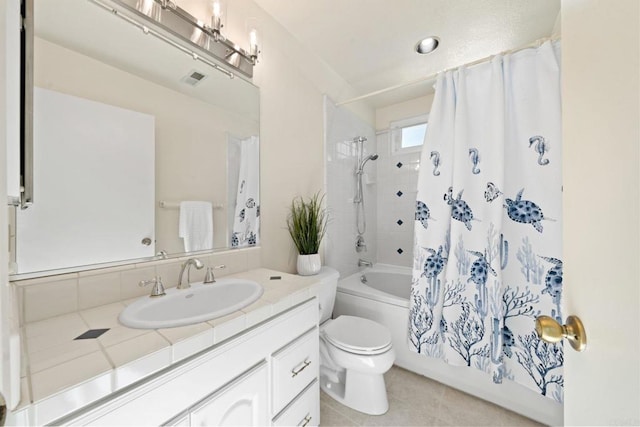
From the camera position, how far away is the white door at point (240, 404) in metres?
0.68

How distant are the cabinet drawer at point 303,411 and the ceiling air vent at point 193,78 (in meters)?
1.54

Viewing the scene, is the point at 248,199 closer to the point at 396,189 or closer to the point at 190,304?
the point at 190,304

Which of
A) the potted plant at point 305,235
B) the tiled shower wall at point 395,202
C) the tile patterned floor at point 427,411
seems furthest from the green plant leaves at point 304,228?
the tiled shower wall at point 395,202

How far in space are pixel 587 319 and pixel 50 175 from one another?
1.46 metres

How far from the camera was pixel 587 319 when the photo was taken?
1.38ft

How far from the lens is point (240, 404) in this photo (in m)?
0.78

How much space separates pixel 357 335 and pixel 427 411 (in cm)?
57

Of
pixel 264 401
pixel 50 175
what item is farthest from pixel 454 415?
pixel 50 175

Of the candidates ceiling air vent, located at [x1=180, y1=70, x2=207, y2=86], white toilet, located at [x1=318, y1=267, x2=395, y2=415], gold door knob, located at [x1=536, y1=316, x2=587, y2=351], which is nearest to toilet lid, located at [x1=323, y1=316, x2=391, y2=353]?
white toilet, located at [x1=318, y1=267, x2=395, y2=415]

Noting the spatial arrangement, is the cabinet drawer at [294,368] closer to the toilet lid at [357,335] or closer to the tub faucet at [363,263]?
the toilet lid at [357,335]

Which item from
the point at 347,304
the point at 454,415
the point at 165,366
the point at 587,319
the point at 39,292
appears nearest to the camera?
the point at 587,319

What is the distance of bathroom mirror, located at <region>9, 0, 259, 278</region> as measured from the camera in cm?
81

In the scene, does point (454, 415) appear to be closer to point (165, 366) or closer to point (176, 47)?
point (165, 366)

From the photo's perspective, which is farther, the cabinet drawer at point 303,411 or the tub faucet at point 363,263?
the tub faucet at point 363,263
